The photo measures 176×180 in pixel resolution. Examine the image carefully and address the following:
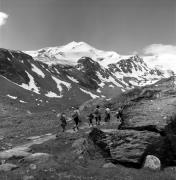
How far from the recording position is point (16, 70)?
636ft

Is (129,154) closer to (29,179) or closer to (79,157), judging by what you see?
(79,157)

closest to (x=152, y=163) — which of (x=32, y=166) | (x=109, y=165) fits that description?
(x=109, y=165)

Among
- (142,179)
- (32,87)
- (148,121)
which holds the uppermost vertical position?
(32,87)

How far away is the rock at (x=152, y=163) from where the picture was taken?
20016 mm

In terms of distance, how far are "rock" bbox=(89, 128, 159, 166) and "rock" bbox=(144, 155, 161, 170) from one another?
0.47m

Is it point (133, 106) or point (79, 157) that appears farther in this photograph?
point (133, 106)

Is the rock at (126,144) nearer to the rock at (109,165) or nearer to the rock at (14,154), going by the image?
the rock at (109,165)

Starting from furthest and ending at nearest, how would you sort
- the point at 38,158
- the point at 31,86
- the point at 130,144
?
the point at 31,86
the point at 38,158
the point at 130,144

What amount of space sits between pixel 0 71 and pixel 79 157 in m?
171

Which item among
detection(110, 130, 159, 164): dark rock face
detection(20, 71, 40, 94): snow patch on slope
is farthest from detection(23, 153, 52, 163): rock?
detection(20, 71, 40, 94): snow patch on slope

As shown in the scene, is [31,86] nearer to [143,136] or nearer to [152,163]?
[143,136]

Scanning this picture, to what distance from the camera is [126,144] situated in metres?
21.7

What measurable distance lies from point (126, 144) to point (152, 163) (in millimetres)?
2188

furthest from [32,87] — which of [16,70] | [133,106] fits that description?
[133,106]
